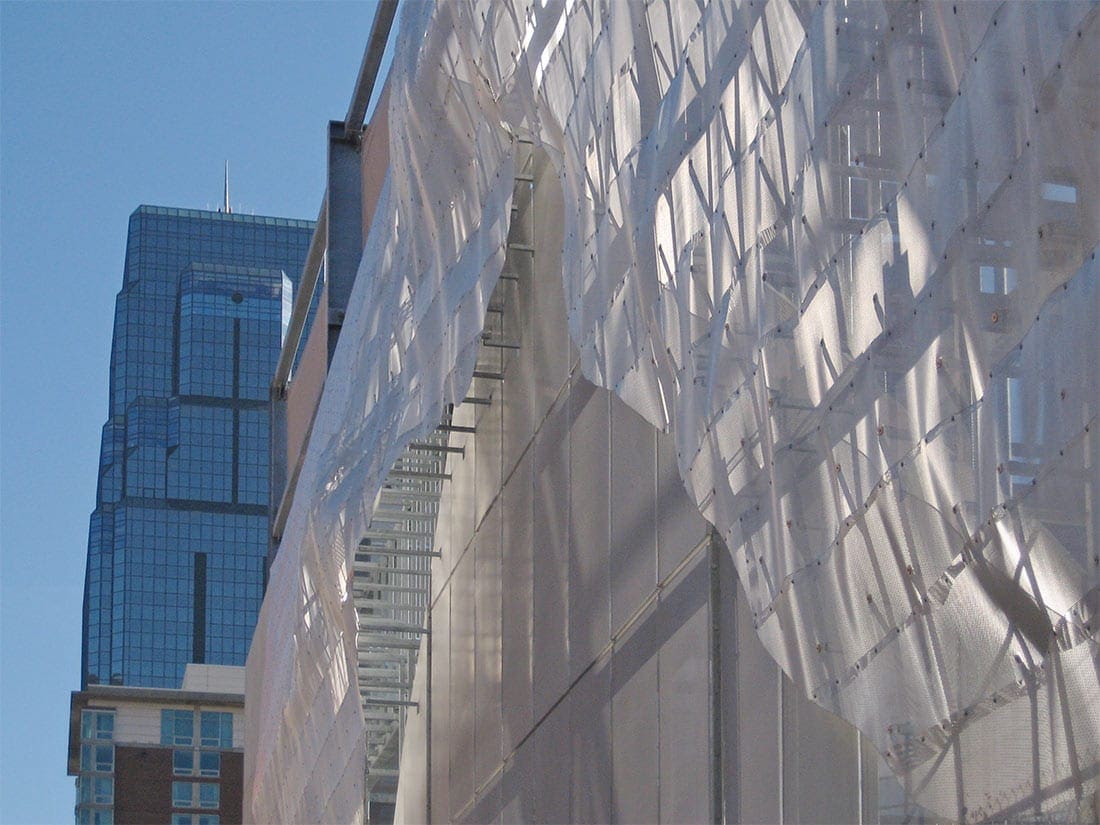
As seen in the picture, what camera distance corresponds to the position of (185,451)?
17888 centimetres

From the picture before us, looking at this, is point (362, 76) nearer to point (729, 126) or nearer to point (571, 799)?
point (571, 799)

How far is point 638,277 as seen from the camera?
27.1ft

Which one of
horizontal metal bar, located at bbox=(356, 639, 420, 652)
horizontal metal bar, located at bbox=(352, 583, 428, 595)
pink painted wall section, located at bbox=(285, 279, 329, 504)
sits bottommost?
horizontal metal bar, located at bbox=(356, 639, 420, 652)

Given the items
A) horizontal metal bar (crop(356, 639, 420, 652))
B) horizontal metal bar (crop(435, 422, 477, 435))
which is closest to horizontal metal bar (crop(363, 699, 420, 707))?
horizontal metal bar (crop(356, 639, 420, 652))

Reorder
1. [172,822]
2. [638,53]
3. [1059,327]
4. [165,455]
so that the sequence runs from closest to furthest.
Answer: [1059,327], [638,53], [172,822], [165,455]

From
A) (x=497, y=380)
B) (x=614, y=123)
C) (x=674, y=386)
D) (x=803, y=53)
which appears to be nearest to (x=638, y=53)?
(x=614, y=123)

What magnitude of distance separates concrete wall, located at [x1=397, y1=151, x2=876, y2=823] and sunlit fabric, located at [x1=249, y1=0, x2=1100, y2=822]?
0.75 m

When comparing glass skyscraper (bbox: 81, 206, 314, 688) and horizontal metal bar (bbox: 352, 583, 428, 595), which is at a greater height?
glass skyscraper (bbox: 81, 206, 314, 688)

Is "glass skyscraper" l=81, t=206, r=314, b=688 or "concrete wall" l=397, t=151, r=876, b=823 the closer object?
"concrete wall" l=397, t=151, r=876, b=823

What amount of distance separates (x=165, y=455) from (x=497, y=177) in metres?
172

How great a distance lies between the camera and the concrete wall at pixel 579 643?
750 cm

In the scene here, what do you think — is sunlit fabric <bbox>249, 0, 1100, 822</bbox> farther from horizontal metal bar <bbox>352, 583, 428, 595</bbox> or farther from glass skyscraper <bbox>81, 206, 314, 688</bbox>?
glass skyscraper <bbox>81, 206, 314, 688</bbox>

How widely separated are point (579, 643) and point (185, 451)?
6756 inches

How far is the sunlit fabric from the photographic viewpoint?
4801 mm
